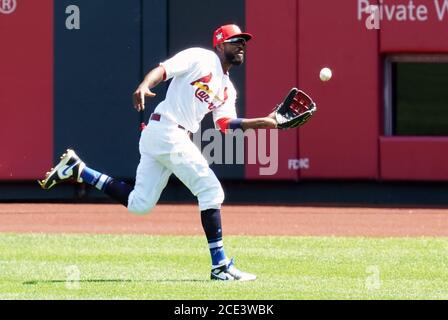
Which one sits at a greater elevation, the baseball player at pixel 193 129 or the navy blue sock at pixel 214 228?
the baseball player at pixel 193 129

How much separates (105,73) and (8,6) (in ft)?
5.40

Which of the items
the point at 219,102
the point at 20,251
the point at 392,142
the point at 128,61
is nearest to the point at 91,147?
the point at 128,61

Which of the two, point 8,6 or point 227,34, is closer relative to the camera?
point 227,34

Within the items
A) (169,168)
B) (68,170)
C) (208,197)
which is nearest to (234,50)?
(169,168)

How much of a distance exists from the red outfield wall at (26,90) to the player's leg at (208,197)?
800cm

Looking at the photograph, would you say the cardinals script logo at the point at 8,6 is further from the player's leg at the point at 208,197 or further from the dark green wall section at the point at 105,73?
the player's leg at the point at 208,197

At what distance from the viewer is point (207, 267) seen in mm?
10992

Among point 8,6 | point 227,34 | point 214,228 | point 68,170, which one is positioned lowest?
point 214,228

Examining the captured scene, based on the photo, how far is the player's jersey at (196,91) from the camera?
1002cm

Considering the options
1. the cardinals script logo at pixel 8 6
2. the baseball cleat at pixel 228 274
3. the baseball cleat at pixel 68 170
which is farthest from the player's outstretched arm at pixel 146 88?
the cardinals script logo at pixel 8 6

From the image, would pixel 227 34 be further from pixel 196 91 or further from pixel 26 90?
pixel 26 90

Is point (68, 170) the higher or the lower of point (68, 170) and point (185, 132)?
the lower

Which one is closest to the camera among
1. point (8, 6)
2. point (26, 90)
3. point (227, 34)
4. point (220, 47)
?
point (227, 34)

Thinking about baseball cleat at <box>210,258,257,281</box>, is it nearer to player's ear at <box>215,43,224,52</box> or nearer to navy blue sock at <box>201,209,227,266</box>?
navy blue sock at <box>201,209,227,266</box>
